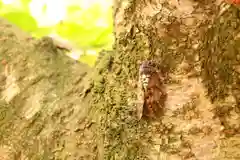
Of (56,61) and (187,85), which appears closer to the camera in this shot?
(187,85)

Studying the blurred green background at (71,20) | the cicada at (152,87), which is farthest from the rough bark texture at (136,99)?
the blurred green background at (71,20)

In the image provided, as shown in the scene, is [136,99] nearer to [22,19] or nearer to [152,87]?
[152,87]

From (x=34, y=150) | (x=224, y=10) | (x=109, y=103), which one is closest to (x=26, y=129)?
(x=34, y=150)

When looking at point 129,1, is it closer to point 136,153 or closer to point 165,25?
point 165,25

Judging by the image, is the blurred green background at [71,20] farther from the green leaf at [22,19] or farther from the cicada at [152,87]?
the cicada at [152,87]

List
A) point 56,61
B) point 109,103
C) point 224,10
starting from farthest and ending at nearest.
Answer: point 56,61 < point 109,103 < point 224,10

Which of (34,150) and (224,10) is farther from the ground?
(224,10)
